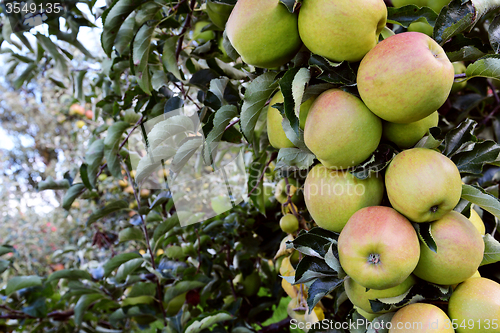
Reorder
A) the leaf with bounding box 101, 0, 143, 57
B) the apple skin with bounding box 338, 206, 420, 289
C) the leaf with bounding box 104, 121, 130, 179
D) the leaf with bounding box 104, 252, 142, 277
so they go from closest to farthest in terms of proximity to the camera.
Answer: the apple skin with bounding box 338, 206, 420, 289 < the leaf with bounding box 101, 0, 143, 57 < the leaf with bounding box 104, 121, 130, 179 < the leaf with bounding box 104, 252, 142, 277

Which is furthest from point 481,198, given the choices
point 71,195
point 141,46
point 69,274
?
point 69,274

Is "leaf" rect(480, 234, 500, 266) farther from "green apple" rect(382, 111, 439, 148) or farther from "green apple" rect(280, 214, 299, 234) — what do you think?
"green apple" rect(280, 214, 299, 234)

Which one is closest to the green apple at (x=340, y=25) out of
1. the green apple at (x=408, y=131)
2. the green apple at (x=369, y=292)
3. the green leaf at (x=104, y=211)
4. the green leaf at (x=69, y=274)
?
the green apple at (x=408, y=131)

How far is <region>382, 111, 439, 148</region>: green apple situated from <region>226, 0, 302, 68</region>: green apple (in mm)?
226

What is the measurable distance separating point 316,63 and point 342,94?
0.07 meters

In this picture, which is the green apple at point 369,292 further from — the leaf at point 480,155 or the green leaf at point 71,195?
the green leaf at point 71,195

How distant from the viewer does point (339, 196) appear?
22.2 inches

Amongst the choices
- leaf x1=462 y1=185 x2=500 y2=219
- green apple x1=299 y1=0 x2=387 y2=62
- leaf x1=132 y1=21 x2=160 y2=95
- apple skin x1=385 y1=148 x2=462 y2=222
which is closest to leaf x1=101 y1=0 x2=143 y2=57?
leaf x1=132 y1=21 x2=160 y2=95

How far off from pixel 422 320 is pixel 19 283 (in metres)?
1.41

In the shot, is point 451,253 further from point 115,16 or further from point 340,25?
point 115,16

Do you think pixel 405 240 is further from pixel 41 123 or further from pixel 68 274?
pixel 41 123

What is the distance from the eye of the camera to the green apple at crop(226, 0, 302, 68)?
0.54m

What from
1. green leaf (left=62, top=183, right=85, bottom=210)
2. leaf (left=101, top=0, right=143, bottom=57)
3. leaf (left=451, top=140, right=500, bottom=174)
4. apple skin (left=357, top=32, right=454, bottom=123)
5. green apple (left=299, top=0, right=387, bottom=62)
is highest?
leaf (left=101, top=0, right=143, bottom=57)

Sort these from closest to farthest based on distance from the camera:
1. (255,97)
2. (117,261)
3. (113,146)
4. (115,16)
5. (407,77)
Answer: (407,77) < (255,97) < (115,16) < (113,146) < (117,261)
